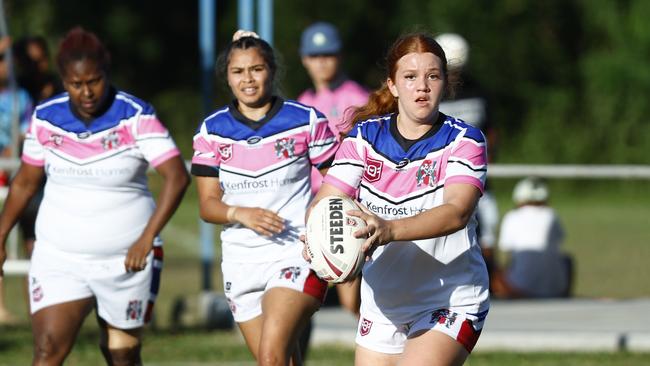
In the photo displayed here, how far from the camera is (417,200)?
5.26m

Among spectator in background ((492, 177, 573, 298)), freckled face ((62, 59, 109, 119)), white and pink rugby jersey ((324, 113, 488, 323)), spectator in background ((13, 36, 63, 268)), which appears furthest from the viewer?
spectator in background ((492, 177, 573, 298))

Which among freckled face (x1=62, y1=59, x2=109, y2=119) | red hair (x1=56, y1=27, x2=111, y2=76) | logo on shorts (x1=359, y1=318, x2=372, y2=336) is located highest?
red hair (x1=56, y1=27, x2=111, y2=76)

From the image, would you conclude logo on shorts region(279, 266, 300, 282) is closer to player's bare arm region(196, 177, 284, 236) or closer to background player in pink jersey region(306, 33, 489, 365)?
player's bare arm region(196, 177, 284, 236)

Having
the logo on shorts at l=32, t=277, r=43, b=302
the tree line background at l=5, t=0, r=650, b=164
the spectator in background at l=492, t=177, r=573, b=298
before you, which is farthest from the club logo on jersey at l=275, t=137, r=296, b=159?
the tree line background at l=5, t=0, r=650, b=164

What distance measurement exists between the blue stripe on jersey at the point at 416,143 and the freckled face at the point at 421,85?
0.09 metres

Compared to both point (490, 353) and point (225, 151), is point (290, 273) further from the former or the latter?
point (490, 353)

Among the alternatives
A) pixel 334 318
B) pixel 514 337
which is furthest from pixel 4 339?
pixel 514 337

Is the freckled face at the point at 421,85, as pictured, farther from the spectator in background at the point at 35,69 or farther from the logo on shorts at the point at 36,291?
the spectator in background at the point at 35,69

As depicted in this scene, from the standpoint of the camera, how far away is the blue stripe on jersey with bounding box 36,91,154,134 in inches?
256

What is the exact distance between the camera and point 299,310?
6.04 metres

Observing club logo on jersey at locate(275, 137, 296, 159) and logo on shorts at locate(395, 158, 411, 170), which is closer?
logo on shorts at locate(395, 158, 411, 170)

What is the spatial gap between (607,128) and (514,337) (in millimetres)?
22326

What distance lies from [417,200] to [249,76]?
1329 millimetres

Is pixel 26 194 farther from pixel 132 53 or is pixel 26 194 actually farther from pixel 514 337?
pixel 132 53
